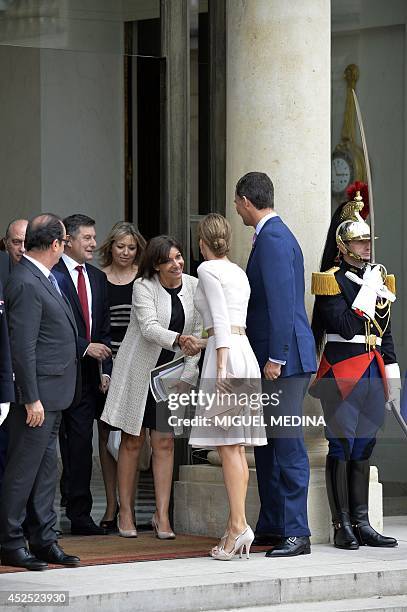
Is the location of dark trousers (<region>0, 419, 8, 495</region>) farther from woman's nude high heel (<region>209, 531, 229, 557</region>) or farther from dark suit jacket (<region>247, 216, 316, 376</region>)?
dark suit jacket (<region>247, 216, 316, 376</region>)

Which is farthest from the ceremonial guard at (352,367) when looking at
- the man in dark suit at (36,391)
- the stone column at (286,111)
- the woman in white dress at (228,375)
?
the man in dark suit at (36,391)

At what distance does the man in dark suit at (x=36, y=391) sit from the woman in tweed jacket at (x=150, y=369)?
1.13 metres

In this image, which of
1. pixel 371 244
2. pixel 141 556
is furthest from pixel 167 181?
pixel 141 556

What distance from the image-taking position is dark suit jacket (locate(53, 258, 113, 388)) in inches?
363

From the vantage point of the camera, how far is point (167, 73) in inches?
386

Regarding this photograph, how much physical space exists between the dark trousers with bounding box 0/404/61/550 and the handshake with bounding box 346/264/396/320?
1.84 meters

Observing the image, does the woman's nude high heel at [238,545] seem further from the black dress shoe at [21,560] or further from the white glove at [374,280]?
the white glove at [374,280]

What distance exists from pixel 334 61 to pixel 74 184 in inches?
78.7

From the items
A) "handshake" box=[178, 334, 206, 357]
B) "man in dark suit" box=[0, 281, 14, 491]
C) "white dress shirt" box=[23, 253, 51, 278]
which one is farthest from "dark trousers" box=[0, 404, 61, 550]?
"handshake" box=[178, 334, 206, 357]

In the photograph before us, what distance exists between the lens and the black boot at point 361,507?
8.74 m

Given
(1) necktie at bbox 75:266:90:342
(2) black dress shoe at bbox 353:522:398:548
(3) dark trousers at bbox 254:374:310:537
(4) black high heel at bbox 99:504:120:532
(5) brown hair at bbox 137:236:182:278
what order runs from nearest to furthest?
1. (3) dark trousers at bbox 254:374:310:537
2. (2) black dress shoe at bbox 353:522:398:548
3. (5) brown hair at bbox 137:236:182:278
4. (1) necktie at bbox 75:266:90:342
5. (4) black high heel at bbox 99:504:120:532

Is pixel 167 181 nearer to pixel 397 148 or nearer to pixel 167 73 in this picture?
pixel 167 73

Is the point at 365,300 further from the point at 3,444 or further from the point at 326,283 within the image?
the point at 3,444

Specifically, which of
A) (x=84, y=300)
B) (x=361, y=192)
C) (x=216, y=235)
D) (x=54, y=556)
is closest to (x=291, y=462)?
(x=216, y=235)
